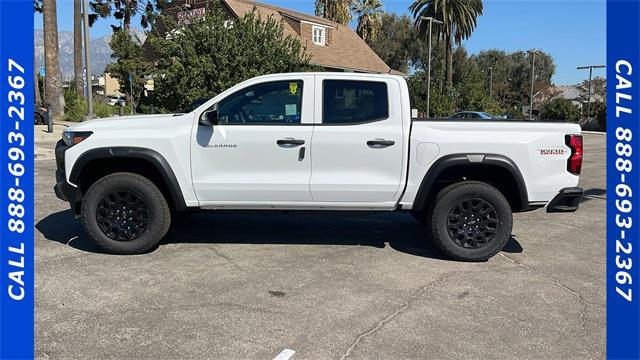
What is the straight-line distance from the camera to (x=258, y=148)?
5176mm

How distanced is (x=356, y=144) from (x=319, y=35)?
30569 millimetres

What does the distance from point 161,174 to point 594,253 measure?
190 inches

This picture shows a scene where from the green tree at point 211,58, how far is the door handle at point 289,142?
10.5 metres

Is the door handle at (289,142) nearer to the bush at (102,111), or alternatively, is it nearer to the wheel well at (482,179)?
the wheel well at (482,179)

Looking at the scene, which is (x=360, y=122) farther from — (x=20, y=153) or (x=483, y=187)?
(x=20, y=153)

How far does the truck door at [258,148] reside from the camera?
17.0 feet

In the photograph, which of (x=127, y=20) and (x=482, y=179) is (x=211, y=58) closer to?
(x=482, y=179)

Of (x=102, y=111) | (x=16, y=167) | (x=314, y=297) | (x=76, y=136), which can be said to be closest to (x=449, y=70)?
(x=102, y=111)

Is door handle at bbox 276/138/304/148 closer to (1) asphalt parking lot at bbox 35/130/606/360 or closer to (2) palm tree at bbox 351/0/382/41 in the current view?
(1) asphalt parking lot at bbox 35/130/606/360

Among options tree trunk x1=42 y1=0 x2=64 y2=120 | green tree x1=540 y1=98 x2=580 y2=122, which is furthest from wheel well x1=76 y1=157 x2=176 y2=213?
green tree x1=540 y1=98 x2=580 y2=122

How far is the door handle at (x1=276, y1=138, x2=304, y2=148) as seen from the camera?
16.9ft

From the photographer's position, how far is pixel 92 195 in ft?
17.1

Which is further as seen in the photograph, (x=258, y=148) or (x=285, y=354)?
(x=258, y=148)

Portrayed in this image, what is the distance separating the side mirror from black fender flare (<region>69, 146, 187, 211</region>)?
0.56m
